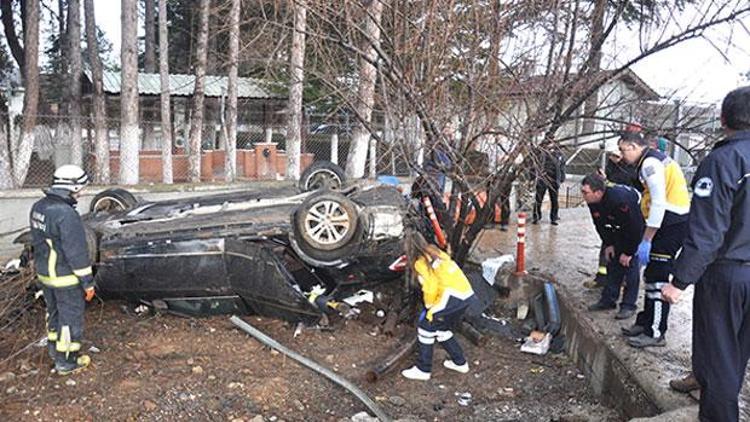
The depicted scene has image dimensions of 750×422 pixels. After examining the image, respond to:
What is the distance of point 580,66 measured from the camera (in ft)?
14.9

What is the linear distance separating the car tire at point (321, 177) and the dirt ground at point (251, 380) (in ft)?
5.90

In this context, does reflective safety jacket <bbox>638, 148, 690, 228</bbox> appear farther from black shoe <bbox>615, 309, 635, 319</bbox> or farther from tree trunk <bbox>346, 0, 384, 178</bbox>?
tree trunk <bbox>346, 0, 384, 178</bbox>

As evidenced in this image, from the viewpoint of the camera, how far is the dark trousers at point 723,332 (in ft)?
8.36

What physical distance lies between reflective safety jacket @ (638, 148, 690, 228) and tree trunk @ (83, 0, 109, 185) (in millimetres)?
9972

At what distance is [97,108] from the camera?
519 inches

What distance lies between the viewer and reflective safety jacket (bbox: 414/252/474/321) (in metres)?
4.38

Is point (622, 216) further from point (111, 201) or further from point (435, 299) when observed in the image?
point (111, 201)

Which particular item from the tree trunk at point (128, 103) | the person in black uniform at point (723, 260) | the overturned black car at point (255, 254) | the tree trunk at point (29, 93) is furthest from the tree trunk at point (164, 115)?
the person in black uniform at point (723, 260)

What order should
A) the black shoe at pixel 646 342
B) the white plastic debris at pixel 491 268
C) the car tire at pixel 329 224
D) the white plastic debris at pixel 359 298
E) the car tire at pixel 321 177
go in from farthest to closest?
1. the car tire at pixel 321 177
2. the white plastic debris at pixel 491 268
3. the white plastic debris at pixel 359 298
4. the car tire at pixel 329 224
5. the black shoe at pixel 646 342

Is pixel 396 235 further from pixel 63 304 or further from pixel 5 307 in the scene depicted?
pixel 5 307

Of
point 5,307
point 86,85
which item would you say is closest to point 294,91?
point 5,307

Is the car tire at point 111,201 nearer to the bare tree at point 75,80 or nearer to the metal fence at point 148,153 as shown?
the metal fence at point 148,153

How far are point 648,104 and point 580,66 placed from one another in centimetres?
64

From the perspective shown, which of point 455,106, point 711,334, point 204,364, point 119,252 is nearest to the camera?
point 711,334
